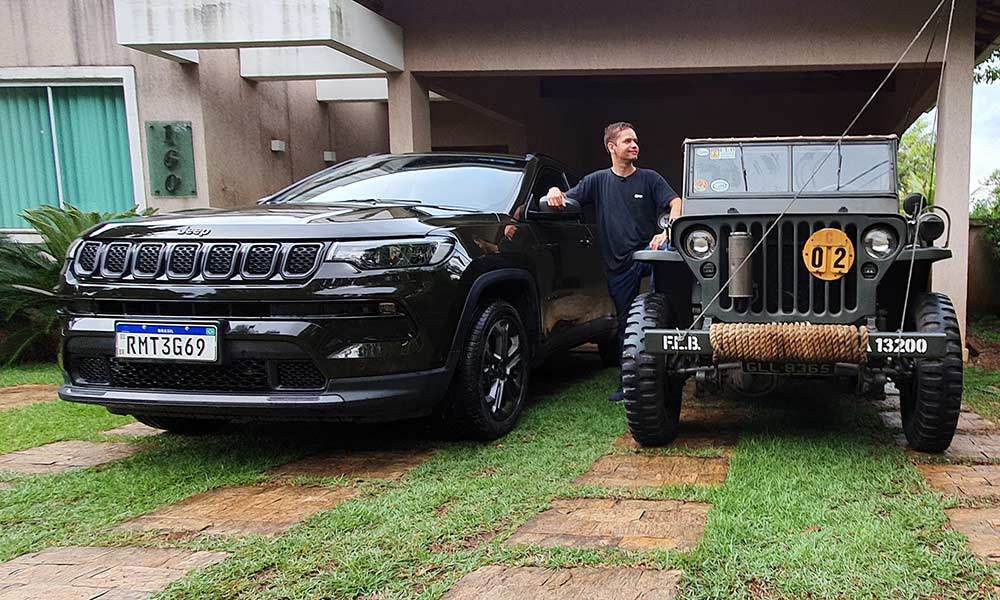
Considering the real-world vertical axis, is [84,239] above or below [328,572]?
above

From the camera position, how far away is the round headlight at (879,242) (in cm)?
371

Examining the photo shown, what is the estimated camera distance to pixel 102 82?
803cm

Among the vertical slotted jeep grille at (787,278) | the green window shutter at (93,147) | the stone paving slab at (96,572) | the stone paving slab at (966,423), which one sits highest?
the green window shutter at (93,147)

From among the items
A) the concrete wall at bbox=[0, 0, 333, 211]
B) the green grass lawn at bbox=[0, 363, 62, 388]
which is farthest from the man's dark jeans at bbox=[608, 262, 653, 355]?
the concrete wall at bbox=[0, 0, 333, 211]

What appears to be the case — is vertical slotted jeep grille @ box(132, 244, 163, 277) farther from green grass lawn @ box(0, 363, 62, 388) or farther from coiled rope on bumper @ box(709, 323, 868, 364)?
green grass lawn @ box(0, 363, 62, 388)

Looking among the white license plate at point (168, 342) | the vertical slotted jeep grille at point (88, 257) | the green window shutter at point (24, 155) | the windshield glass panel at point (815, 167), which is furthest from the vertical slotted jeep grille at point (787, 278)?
the green window shutter at point (24, 155)

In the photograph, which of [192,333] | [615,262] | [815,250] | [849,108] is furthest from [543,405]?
[849,108]

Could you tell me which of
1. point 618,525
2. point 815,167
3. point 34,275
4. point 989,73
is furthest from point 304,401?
point 989,73

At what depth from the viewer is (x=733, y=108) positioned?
1446 centimetres

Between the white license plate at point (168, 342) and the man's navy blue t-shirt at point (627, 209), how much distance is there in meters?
2.70

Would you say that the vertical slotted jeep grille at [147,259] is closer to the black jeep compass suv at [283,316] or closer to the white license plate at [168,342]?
the black jeep compass suv at [283,316]

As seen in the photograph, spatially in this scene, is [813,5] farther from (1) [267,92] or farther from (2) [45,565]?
(2) [45,565]

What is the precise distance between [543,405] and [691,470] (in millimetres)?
1632

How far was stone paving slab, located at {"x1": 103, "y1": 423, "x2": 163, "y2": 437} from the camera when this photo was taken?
4512 millimetres
